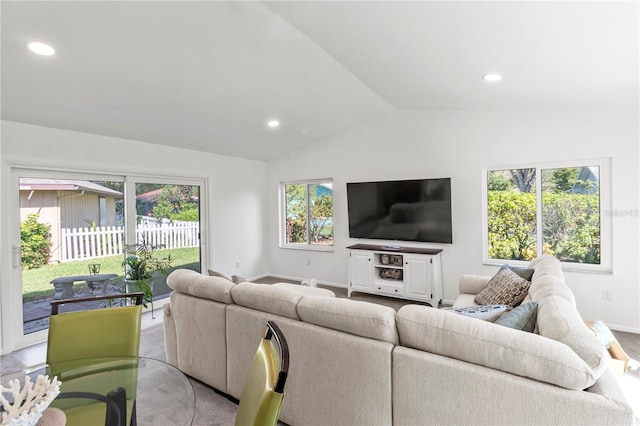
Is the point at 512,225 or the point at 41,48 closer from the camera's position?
the point at 41,48

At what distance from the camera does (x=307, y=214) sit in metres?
6.02

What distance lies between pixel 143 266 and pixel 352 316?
10.8ft

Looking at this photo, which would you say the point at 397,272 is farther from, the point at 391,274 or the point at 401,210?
the point at 401,210

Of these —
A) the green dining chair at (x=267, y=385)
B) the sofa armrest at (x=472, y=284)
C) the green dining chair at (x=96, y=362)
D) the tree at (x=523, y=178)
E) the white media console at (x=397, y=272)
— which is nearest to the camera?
the green dining chair at (x=267, y=385)

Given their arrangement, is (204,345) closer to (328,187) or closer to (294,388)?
(294,388)

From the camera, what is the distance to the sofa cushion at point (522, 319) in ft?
5.35

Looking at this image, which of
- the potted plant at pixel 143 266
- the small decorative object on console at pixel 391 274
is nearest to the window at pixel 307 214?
the small decorative object on console at pixel 391 274

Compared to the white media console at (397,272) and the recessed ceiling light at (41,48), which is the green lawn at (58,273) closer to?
the recessed ceiling light at (41,48)

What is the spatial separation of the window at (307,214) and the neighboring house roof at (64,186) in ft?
9.44

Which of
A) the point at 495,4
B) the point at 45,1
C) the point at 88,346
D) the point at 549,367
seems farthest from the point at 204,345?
the point at 495,4

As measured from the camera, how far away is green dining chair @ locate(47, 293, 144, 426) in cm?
144

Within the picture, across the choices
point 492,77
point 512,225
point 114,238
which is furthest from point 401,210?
point 114,238

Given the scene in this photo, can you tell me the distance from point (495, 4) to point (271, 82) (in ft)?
7.37

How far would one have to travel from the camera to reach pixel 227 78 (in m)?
3.22
